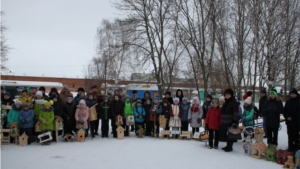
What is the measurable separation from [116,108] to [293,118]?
6.03m

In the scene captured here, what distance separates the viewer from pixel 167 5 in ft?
75.5

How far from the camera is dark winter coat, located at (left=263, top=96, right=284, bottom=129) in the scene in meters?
7.53

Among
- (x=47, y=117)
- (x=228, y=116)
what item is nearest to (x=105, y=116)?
(x=47, y=117)

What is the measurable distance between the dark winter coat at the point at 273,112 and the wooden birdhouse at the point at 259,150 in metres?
0.75

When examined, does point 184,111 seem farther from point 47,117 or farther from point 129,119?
point 47,117

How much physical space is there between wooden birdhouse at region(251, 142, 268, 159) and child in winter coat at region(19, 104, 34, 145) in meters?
6.97

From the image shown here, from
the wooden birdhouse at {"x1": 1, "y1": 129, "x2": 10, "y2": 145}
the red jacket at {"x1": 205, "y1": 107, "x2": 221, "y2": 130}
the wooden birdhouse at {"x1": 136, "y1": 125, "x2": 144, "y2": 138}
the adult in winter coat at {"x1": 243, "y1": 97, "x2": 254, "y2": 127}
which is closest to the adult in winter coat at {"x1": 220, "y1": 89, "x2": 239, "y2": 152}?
the red jacket at {"x1": 205, "y1": 107, "x2": 221, "y2": 130}

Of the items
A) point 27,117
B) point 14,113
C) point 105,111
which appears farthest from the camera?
point 105,111

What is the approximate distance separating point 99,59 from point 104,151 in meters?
27.8

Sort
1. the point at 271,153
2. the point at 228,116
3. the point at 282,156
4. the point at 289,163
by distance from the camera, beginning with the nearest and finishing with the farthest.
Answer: the point at 289,163 < the point at 282,156 < the point at 271,153 < the point at 228,116

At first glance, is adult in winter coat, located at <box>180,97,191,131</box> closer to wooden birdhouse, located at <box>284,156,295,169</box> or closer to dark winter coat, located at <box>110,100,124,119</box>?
dark winter coat, located at <box>110,100,124,119</box>

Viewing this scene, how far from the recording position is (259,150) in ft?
23.3

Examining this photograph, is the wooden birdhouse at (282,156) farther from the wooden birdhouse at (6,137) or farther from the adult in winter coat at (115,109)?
the wooden birdhouse at (6,137)

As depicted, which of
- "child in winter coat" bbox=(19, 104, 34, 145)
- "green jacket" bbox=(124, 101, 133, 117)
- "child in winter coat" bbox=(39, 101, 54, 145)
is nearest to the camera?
"child in winter coat" bbox=(19, 104, 34, 145)
